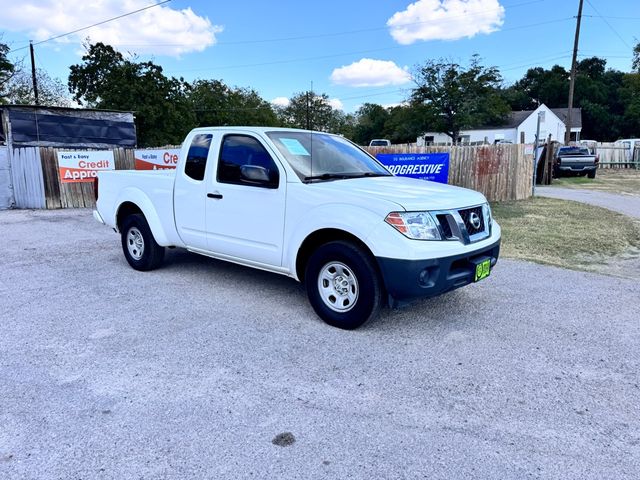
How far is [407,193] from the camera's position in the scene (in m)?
4.48

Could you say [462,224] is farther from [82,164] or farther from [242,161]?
[82,164]

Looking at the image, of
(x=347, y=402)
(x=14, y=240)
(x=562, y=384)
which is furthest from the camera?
(x=14, y=240)

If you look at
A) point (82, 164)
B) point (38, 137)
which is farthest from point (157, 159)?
point (38, 137)

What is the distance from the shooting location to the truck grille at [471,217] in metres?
4.52

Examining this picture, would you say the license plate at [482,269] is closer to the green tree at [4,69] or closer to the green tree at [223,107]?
the green tree at [4,69]

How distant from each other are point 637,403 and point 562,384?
0.46 metres

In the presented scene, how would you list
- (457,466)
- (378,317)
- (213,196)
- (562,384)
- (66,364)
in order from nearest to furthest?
(457,466), (562,384), (66,364), (378,317), (213,196)

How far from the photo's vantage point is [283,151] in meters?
5.00

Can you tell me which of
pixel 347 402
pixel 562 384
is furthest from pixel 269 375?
pixel 562 384

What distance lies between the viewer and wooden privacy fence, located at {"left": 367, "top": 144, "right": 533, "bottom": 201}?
13.1 m

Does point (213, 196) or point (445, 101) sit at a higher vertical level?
point (445, 101)

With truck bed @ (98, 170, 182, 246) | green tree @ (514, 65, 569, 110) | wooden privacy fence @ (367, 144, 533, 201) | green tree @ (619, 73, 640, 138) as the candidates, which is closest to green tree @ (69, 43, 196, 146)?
wooden privacy fence @ (367, 144, 533, 201)

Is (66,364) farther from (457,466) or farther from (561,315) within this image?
(561,315)

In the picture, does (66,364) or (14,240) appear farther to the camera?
(14,240)
